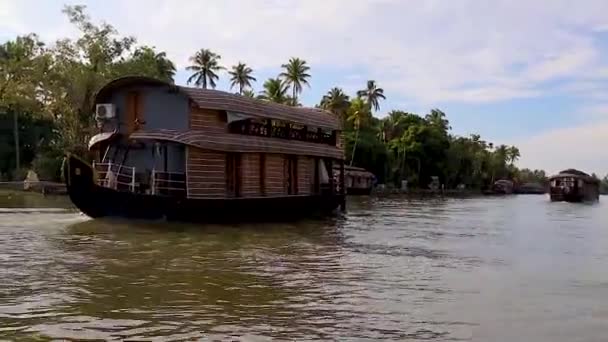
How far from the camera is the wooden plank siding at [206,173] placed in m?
18.4

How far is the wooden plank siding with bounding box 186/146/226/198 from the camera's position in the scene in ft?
60.3

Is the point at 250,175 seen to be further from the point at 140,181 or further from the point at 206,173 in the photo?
the point at 140,181

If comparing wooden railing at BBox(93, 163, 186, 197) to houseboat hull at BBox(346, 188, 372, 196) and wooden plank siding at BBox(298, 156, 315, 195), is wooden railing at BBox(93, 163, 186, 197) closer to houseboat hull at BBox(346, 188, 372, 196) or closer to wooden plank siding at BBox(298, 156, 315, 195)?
wooden plank siding at BBox(298, 156, 315, 195)

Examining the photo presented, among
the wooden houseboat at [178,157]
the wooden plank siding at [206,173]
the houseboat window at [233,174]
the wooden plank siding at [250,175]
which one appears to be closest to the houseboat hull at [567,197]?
the wooden houseboat at [178,157]

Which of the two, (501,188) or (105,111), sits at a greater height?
(105,111)

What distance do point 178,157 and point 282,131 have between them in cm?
485

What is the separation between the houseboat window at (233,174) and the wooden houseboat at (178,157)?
3 centimetres

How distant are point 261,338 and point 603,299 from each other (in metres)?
5.15

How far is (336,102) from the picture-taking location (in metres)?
63.0

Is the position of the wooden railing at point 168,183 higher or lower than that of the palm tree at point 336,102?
lower

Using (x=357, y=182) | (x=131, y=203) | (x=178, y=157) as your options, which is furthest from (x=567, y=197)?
(x=131, y=203)

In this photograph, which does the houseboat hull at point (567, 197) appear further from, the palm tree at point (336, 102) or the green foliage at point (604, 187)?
the green foliage at point (604, 187)

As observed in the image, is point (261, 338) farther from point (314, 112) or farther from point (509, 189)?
point (509, 189)

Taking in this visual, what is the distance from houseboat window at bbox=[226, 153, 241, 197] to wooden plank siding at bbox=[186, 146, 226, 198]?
309mm
